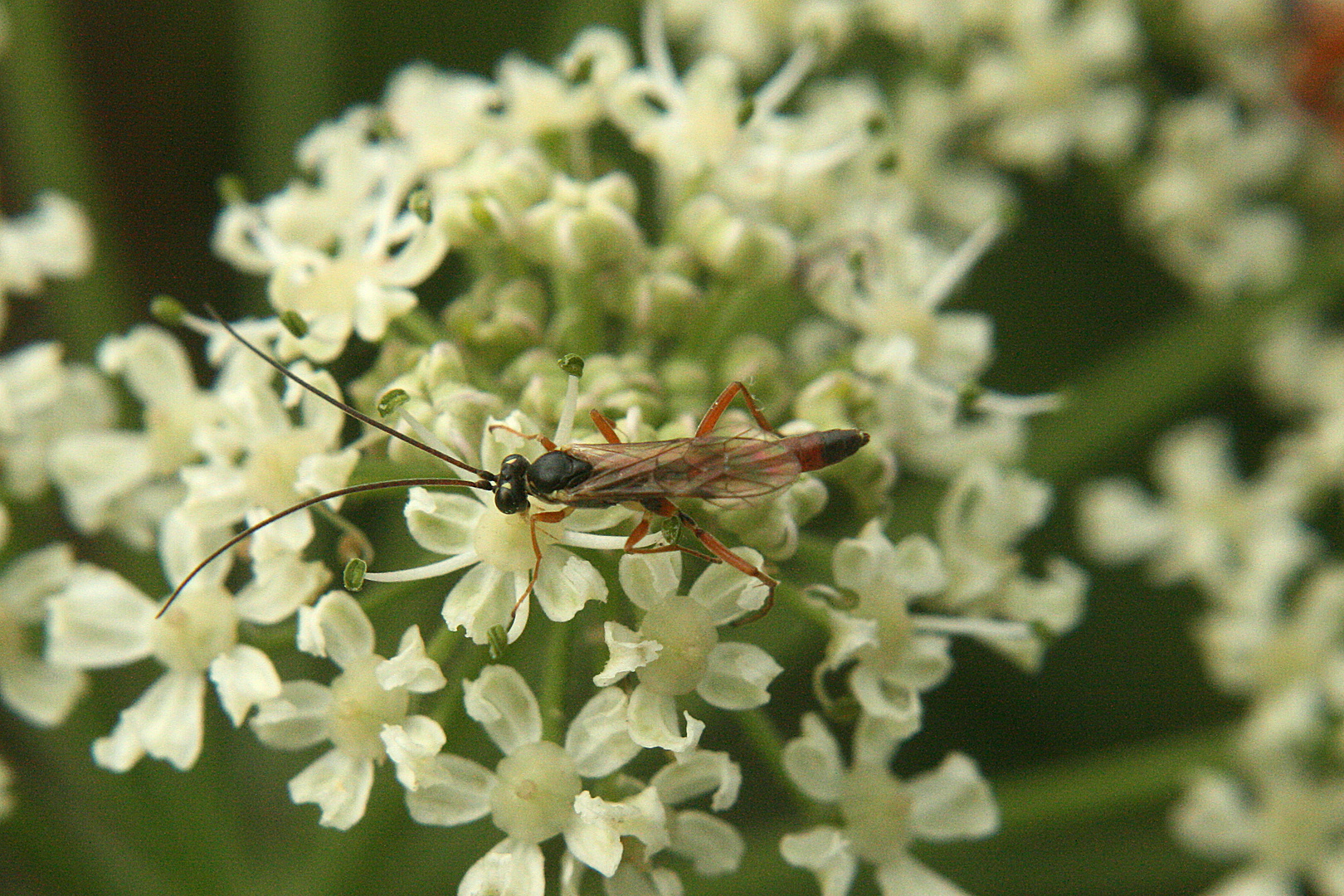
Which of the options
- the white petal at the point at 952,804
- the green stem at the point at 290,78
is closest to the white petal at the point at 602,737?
the white petal at the point at 952,804

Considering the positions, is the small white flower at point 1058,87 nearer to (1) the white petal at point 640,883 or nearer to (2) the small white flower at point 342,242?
(2) the small white flower at point 342,242

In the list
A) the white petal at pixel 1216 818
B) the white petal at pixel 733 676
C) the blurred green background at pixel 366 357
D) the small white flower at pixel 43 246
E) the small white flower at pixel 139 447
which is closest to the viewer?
the white petal at pixel 733 676

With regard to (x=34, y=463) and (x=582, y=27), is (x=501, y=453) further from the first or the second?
(x=582, y=27)

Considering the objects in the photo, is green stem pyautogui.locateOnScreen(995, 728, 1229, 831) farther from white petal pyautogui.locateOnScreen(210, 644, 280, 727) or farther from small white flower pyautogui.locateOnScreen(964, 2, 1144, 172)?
small white flower pyautogui.locateOnScreen(964, 2, 1144, 172)

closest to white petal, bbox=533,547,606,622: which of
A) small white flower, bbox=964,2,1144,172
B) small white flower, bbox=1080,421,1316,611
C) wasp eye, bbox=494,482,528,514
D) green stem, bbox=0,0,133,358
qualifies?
wasp eye, bbox=494,482,528,514

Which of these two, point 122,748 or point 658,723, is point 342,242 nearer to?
point 122,748
